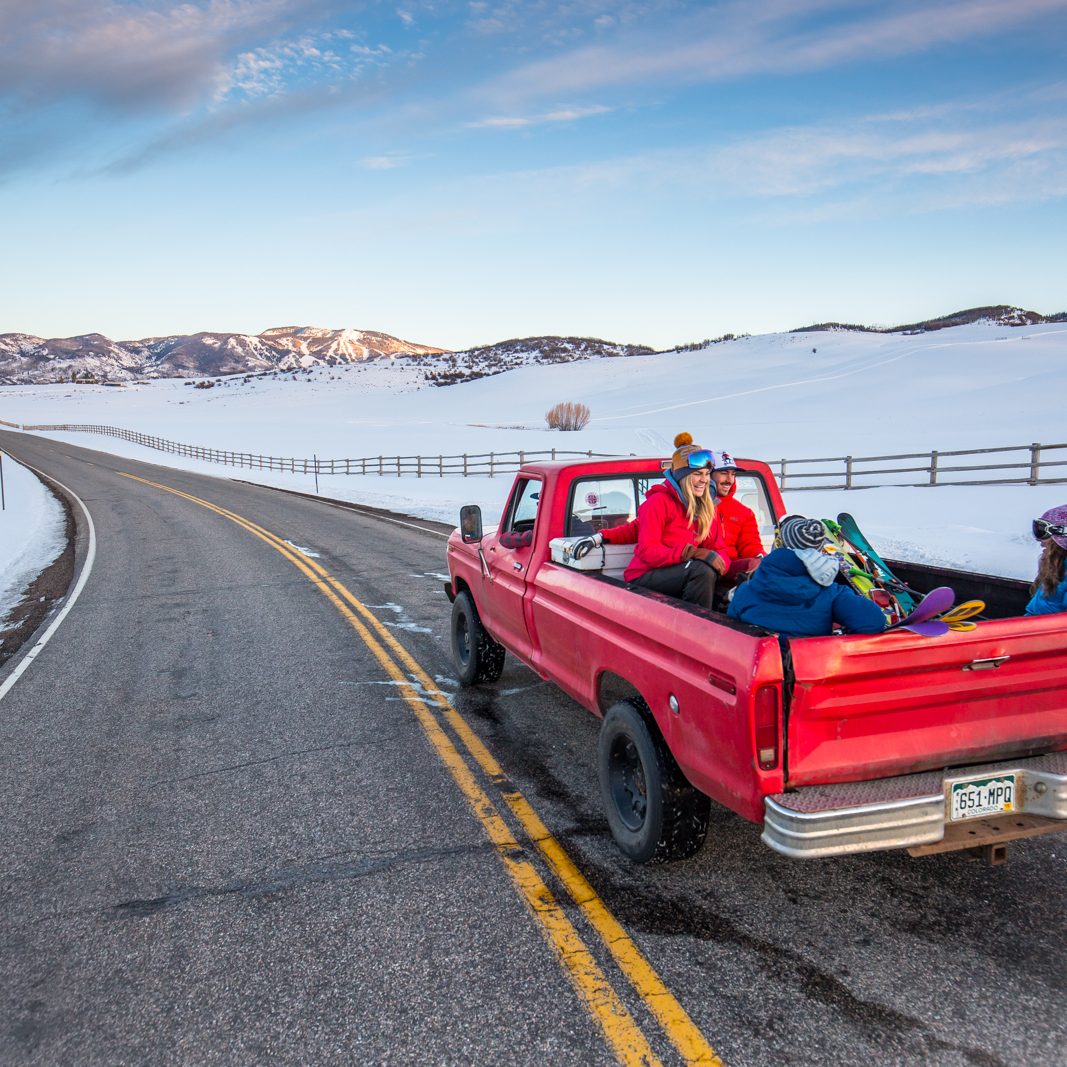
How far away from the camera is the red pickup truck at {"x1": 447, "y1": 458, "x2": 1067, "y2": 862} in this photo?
2998 millimetres

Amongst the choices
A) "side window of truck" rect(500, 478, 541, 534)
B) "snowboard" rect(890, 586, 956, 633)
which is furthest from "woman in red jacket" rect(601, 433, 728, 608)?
"snowboard" rect(890, 586, 956, 633)

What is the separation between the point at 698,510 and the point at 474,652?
242 cm

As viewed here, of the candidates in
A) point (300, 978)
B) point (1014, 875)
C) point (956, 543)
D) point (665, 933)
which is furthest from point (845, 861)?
point (956, 543)

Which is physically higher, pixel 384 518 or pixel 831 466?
pixel 831 466

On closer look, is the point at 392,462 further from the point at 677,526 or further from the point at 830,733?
the point at 830,733

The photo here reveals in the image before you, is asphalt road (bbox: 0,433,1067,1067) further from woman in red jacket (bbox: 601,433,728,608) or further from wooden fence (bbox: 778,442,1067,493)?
wooden fence (bbox: 778,442,1067,493)

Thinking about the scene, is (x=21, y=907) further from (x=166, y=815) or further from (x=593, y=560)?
(x=593, y=560)

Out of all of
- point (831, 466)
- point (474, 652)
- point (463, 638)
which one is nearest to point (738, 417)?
point (831, 466)

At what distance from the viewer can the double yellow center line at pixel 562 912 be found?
9.18 feet

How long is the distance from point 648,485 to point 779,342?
102991 mm

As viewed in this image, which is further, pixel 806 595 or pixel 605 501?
pixel 605 501

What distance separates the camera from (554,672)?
16.5 ft

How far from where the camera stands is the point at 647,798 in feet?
12.5

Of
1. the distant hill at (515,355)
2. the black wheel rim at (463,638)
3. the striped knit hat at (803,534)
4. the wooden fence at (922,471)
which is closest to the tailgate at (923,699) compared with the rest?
the striped knit hat at (803,534)
